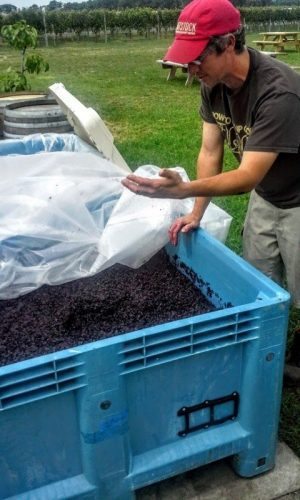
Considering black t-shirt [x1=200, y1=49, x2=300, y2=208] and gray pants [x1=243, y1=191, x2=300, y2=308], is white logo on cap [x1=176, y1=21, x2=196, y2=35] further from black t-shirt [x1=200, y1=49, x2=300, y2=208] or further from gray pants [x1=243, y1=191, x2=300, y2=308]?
gray pants [x1=243, y1=191, x2=300, y2=308]

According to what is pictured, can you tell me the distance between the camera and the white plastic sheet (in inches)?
71.4

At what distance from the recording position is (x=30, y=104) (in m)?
3.53

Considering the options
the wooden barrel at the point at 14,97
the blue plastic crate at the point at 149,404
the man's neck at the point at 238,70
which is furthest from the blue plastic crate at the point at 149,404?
the wooden barrel at the point at 14,97

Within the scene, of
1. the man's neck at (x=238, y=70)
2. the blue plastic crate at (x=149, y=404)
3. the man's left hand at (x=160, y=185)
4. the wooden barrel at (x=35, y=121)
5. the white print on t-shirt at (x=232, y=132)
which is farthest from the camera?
the wooden barrel at (x=35, y=121)

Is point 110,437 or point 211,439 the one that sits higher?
point 110,437

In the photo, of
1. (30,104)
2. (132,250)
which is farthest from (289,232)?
(30,104)

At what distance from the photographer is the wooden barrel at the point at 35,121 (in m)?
3.22

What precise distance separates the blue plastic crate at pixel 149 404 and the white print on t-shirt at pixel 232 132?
0.38 meters

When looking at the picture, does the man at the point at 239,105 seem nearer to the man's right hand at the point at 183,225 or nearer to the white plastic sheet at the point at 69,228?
the man's right hand at the point at 183,225

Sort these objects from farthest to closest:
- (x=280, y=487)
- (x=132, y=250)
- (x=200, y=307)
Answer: (x=132, y=250), (x=200, y=307), (x=280, y=487)

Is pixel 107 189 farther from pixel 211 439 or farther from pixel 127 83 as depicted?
pixel 127 83

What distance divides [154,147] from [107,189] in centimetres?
308

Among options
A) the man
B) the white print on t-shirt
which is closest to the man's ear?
the man

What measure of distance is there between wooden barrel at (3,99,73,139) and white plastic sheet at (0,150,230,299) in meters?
1.23
